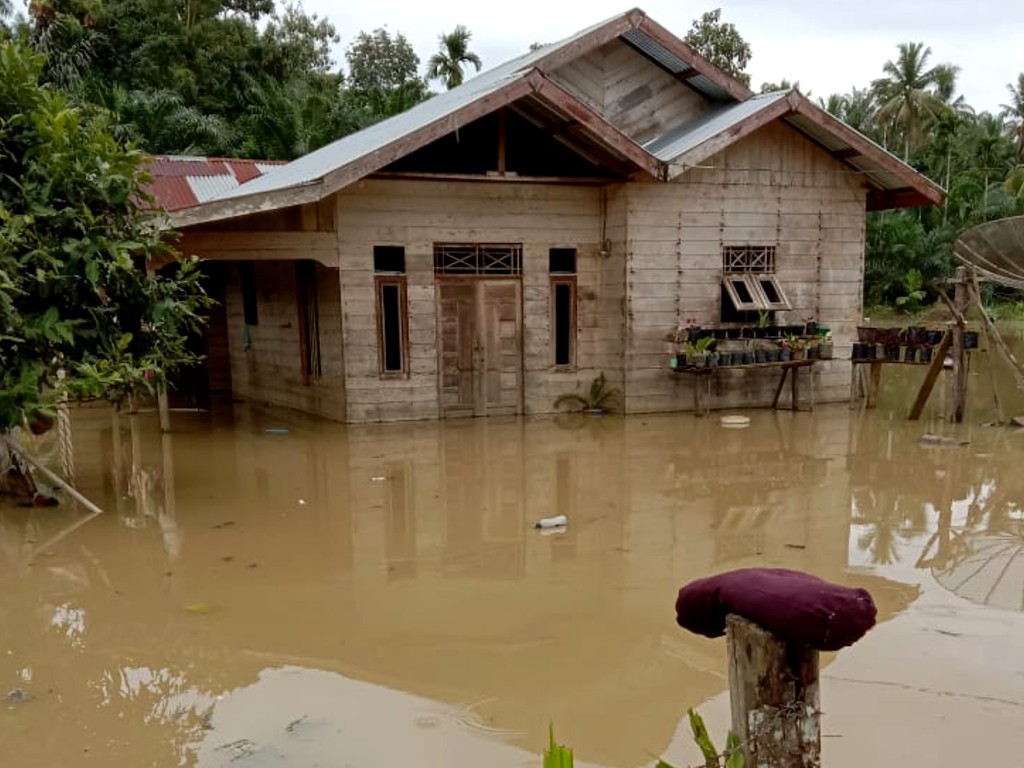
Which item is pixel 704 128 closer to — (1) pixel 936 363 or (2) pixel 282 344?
(1) pixel 936 363

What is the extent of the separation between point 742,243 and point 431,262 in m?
4.52

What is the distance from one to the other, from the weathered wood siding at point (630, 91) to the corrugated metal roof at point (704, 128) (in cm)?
22

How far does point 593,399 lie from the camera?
40.8ft

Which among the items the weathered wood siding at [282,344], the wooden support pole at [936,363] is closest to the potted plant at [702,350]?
the wooden support pole at [936,363]

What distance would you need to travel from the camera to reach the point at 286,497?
26.3 ft

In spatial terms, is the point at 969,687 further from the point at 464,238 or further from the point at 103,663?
the point at 464,238

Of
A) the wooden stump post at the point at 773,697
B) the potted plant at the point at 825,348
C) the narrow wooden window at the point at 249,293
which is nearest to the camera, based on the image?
the wooden stump post at the point at 773,697

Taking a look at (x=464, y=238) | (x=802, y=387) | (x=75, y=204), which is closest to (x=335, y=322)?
(x=464, y=238)

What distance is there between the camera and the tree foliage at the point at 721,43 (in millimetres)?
29516

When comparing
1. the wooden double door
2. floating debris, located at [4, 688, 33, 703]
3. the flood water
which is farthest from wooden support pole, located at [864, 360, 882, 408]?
floating debris, located at [4, 688, 33, 703]

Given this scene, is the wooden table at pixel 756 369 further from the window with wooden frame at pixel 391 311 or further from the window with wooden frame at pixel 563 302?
the window with wooden frame at pixel 391 311

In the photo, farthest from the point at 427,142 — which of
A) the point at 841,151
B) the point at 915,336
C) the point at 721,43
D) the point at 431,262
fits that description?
the point at 721,43

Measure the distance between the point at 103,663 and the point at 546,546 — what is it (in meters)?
3.16

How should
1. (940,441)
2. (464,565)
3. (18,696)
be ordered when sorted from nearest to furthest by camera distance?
1. (18,696)
2. (464,565)
3. (940,441)
